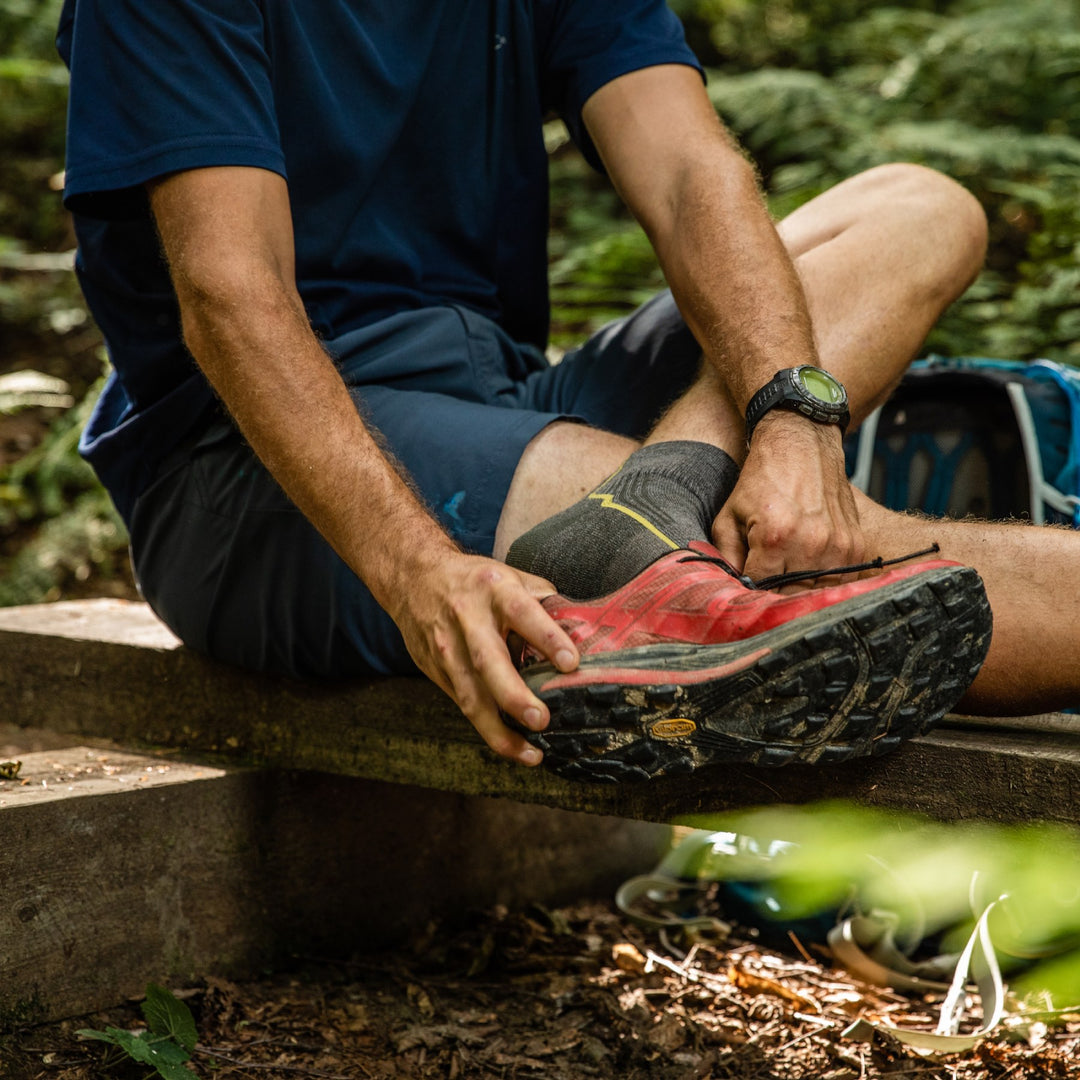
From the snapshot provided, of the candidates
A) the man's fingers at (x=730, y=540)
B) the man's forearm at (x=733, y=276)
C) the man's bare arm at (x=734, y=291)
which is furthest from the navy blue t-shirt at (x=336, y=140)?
the man's fingers at (x=730, y=540)

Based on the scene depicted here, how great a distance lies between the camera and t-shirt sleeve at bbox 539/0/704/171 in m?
2.13

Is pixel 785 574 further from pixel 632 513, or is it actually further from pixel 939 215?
pixel 939 215

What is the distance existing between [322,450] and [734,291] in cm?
75

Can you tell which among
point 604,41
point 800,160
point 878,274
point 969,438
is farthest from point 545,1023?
point 800,160

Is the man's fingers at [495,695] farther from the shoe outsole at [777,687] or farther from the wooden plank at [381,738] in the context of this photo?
the wooden plank at [381,738]

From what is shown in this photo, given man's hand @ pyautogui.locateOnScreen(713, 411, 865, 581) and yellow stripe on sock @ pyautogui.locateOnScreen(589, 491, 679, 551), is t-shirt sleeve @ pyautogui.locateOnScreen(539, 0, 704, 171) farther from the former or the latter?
yellow stripe on sock @ pyautogui.locateOnScreen(589, 491, 679, 551)

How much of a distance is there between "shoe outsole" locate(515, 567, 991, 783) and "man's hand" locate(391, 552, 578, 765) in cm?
3

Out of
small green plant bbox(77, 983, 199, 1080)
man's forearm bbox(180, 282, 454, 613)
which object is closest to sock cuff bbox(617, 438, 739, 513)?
man's forearm bbox(180, 282, 454, 613)

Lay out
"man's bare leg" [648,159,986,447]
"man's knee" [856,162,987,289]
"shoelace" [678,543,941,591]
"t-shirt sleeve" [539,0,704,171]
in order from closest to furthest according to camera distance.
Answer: "shoelace" [678,543,941,591]
"man's bare leg" [648,159,986,447]
"man's knee" [856,162,987,289]
"t-shirt sleeve" [539,0,704,171]

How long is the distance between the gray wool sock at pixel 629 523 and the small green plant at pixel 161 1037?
0.83 meters

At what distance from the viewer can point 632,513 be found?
140 centimetres

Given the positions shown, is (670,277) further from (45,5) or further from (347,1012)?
(45,5)

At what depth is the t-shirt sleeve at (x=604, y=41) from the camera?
83.7 inches

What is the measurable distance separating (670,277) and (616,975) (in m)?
1.31
